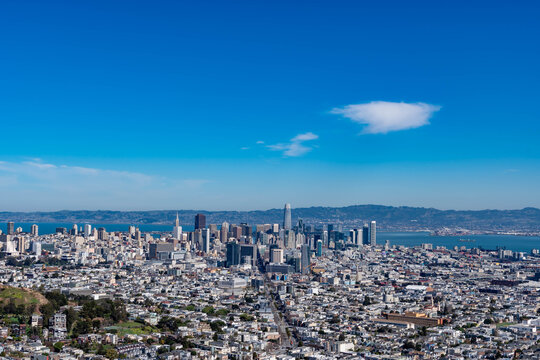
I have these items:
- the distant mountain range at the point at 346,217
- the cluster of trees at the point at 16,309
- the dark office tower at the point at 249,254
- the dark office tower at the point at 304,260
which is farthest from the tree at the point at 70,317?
the distant mountain range at the point at 346,217

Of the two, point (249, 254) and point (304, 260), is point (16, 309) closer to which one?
point (304, 260)

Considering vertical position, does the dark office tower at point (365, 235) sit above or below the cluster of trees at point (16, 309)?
above

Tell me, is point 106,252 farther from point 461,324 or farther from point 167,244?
point 461,324

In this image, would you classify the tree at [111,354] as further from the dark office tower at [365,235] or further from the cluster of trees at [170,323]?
the dark office tower at [365,235]

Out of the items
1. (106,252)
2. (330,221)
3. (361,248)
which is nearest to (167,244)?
(106,252)

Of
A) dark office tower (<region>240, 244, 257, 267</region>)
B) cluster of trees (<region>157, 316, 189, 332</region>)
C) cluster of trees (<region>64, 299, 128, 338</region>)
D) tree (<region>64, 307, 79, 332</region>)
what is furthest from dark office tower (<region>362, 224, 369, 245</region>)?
tree (<region>64, 307, 79, 332</region>)
